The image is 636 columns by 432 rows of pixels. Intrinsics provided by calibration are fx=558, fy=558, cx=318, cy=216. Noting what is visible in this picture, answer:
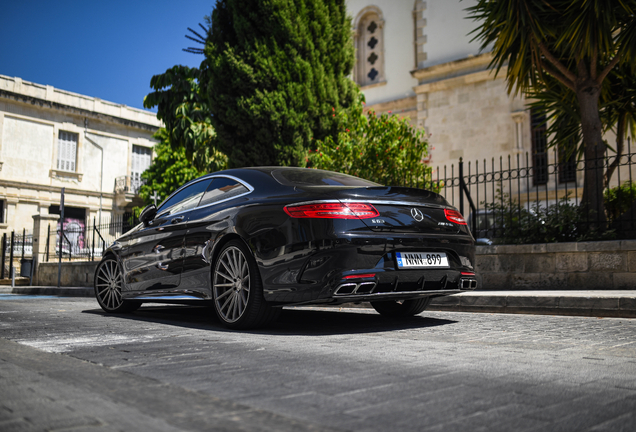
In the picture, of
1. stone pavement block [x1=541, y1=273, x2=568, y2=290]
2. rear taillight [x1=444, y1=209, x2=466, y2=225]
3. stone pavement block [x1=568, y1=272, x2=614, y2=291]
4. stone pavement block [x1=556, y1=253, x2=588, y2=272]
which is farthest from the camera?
stone pavement block [x1=541, y1=273, x2=568, y2=290]

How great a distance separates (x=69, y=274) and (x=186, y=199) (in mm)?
13714

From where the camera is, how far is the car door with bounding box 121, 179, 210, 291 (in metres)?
5.52

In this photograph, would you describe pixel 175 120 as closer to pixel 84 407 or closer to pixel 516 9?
pixel 516 9

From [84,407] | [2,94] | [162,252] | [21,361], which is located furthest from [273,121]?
[2,94]

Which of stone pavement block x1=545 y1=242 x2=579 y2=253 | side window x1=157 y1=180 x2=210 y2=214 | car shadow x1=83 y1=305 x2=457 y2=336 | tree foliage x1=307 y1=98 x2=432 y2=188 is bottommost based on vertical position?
car shadow x1=83 y1=305 x2=457 y2=336

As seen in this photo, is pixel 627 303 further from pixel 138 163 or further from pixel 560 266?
pixel 138 163

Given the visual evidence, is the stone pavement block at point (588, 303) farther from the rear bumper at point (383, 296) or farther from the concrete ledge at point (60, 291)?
the concrete ledge at point (60, 291)

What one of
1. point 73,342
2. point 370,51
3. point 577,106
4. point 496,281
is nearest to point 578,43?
point 577,106

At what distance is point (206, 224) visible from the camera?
515 cm

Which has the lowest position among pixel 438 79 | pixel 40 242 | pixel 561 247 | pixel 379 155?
pixel 561 247

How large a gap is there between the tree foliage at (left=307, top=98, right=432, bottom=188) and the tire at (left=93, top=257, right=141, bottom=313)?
629 cm

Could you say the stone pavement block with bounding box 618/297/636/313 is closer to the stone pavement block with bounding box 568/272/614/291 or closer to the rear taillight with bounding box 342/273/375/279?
the stone pavement block with bounding box 568/272/614/291

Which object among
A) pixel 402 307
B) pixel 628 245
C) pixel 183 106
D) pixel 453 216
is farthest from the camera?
pixel 183 106

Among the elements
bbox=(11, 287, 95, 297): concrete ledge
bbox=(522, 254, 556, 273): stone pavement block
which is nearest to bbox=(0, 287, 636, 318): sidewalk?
bbox=(522, 254, 556, 273): stone pavement block
